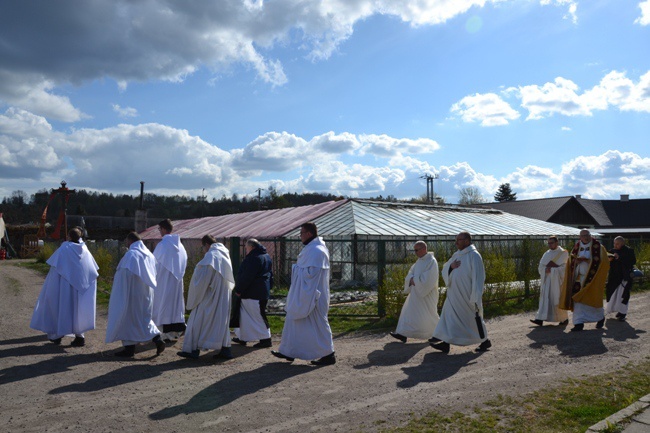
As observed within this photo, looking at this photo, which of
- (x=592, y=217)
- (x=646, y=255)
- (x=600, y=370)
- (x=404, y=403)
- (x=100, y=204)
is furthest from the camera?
(x=100, y=204)

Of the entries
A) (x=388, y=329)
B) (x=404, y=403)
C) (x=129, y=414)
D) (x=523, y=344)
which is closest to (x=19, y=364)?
(x=129, y=414)

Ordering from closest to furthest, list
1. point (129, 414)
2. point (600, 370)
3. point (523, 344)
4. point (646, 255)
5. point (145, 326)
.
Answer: point (129, 414) → point (600, 370) → point (145, 326) → point (523, 344) → point (646, 255)

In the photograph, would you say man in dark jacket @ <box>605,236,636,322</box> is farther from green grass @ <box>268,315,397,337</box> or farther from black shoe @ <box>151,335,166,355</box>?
black shoe @ <box>151,335,166,355</box>

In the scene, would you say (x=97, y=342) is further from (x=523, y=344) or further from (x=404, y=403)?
(x=523, y=344)

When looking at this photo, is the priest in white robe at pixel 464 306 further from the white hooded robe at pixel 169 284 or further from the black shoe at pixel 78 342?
the black shoe at pixel 78 342

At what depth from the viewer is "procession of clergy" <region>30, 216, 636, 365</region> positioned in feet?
23.8

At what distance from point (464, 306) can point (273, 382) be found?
3.43 meters

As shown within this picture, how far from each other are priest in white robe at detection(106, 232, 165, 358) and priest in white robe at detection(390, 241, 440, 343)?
3.89 meters

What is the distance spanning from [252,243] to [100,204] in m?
74.7

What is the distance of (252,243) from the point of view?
334 inches

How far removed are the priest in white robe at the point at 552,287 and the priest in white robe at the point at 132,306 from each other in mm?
7257

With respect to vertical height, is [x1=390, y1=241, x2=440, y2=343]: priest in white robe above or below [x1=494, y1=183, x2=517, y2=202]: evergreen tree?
below

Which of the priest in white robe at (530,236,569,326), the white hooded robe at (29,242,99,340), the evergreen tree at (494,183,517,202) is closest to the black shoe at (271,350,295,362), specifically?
the white hooded robe at (29,242,99,340)

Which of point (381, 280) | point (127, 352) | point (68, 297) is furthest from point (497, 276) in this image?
point (68, 297)
